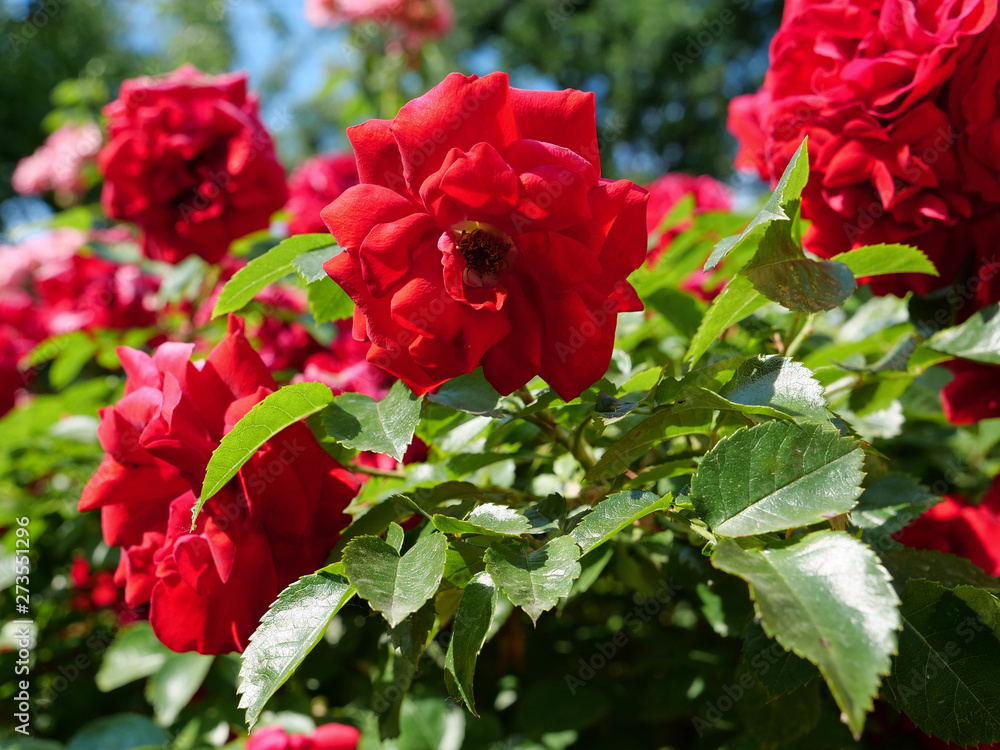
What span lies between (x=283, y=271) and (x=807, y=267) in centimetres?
46

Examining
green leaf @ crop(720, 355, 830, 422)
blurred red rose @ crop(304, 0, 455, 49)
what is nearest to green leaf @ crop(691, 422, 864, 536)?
green leaf @ crop(720, 355, 830, 422)

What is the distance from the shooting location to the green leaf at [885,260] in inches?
27.4

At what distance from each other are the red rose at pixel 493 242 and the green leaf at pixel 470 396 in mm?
44

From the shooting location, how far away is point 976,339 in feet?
2.48

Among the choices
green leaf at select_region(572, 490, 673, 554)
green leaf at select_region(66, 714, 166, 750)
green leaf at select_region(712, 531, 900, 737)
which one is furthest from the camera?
green leaf at select_region(66, 714, 166, 750)

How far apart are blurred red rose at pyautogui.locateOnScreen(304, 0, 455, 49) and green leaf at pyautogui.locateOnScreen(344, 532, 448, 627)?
2575 mm

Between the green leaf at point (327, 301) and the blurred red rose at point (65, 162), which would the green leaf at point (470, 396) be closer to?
the green leaf at point (327, 301)

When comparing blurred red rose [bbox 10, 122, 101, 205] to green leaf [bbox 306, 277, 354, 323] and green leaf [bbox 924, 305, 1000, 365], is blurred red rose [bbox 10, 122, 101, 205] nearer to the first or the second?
green leaf [bbox 306, 277, 354, 323]

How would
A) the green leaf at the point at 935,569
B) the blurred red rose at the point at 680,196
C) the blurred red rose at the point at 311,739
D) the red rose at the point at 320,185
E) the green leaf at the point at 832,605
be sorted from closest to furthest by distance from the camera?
1. the green leaf at the point at 832,605
2. the green leaf at the point at 935,569
3. the blurred red rose at the point at 311,739
4. the red rose at the point at 320,185
5. the blurred red rose at the point at 680,196

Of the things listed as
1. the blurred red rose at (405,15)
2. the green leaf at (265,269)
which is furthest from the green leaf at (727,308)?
the blurred red rose at (405,15)

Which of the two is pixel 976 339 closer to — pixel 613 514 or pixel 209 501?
pixel 613 514

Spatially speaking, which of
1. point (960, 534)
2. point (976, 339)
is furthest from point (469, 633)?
point (960, 534)

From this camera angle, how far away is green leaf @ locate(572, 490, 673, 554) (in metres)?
0.49

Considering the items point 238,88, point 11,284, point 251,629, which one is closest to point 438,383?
point 251,629
